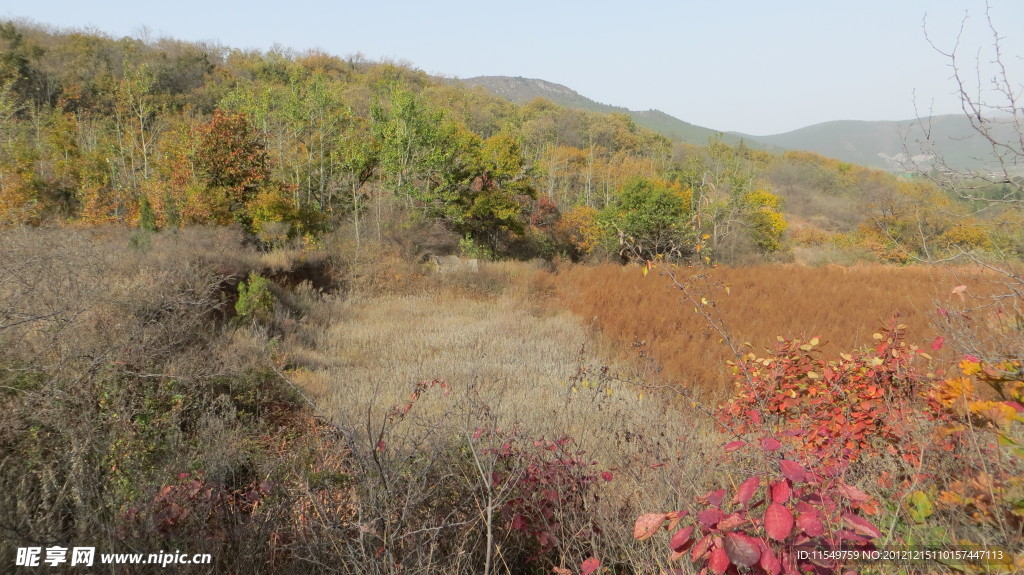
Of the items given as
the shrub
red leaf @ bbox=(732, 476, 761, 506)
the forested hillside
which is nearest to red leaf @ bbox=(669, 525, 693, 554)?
the forested hillside

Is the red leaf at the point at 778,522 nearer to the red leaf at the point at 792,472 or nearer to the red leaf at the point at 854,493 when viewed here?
the red leaf at the point at 792,472

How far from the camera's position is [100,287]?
5.78 meters

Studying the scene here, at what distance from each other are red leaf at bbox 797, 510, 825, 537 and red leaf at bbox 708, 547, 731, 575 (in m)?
0.25

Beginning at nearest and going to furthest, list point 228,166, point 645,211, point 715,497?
point 715,497
point 228,166
point 645,211

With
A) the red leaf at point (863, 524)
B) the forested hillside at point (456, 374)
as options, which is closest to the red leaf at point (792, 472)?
the forested hillside at point (456, 374)

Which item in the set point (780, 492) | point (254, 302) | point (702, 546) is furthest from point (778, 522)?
point (254, 302)

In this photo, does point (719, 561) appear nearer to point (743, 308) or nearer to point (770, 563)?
point (770, 563)

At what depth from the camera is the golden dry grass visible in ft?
27.1

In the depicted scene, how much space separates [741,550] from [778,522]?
0.44ft

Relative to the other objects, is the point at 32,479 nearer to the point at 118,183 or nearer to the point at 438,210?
the point at 438,210

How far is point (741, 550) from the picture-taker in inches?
55.4

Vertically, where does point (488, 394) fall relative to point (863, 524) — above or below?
below

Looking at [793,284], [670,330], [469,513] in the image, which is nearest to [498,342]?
[670,330]

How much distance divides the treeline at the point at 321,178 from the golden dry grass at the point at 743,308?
1.45 metres
